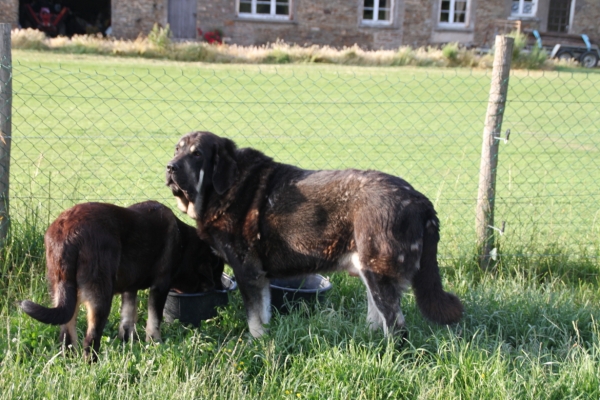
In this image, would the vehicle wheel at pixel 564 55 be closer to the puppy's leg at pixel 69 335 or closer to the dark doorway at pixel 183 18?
the dark doorway at pixel 183 18

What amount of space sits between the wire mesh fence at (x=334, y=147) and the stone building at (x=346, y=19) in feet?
26.3

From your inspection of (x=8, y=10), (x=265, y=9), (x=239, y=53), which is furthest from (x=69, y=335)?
(x=265, y=9)

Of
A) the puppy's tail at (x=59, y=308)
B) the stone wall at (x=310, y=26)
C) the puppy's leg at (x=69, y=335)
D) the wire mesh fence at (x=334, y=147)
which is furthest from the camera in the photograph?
the stone wall at (x=310, y=26)

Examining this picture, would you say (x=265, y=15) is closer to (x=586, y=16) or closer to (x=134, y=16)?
(x=134, y=16)

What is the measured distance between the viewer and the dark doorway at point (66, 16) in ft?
95.7

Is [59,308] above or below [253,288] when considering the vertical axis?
above

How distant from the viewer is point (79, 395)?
395 cm

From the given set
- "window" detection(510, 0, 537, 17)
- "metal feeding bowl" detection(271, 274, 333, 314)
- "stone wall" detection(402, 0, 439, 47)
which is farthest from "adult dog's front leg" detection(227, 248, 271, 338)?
"window" detection(510, 0, 537, 17)

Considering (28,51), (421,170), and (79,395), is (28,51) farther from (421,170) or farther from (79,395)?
(79,395)

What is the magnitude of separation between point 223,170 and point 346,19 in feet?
90.6

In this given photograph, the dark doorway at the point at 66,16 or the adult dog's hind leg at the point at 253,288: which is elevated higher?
the dark doorway at the point at 66,16

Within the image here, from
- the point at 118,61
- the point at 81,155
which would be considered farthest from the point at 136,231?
the point at 118,61

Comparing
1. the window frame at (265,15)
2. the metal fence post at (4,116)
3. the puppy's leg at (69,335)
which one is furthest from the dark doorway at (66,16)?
the puppy's leg at (69,335)

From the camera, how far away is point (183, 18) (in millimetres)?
29625
